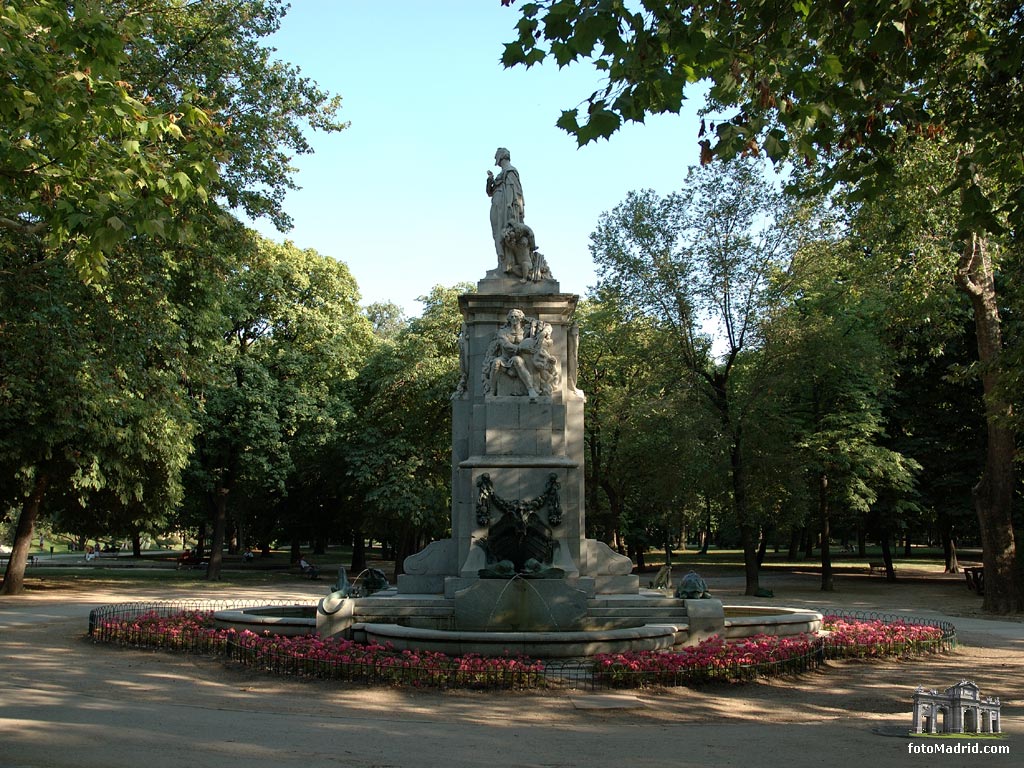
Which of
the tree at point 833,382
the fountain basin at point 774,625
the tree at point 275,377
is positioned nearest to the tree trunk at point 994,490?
the tree at point 833,382

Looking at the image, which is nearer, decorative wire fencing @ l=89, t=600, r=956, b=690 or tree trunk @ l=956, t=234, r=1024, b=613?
decorative wire fencing @ l=89, t=600, r=956, b=690

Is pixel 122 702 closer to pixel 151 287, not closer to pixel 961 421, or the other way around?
pixel 151 287

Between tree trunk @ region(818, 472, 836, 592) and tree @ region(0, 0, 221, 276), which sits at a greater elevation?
tree @ region(0, 0, 221, 276)

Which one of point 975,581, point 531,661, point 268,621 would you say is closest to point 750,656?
point 531,661

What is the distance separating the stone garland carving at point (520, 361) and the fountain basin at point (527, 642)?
16.7 ft

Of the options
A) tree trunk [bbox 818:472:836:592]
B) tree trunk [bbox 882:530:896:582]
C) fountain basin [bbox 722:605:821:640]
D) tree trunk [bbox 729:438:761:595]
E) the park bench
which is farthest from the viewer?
tree trunk [bbox 882:530:896:582]

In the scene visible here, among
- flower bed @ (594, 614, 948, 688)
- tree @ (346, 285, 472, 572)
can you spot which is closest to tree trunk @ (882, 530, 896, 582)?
tree @ (346, 285, 472, 572)

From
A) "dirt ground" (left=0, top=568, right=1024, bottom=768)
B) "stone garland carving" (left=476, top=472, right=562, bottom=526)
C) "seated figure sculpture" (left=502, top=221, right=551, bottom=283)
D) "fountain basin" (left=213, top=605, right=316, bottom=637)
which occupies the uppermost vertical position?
"seated figure sculpture" (left=502, top=221, right=551, bottom=283)

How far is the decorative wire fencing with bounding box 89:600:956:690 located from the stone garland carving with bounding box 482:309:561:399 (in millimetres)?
5522

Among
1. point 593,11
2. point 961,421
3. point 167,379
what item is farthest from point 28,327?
point 961,421

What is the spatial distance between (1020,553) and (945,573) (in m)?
15.2

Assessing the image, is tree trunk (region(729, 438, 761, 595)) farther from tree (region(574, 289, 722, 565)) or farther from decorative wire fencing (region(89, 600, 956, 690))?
decorative wire fencing (region(89, 600, 956, 690))

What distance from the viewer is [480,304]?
56.6 ft

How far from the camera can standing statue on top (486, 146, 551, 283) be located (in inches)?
688
